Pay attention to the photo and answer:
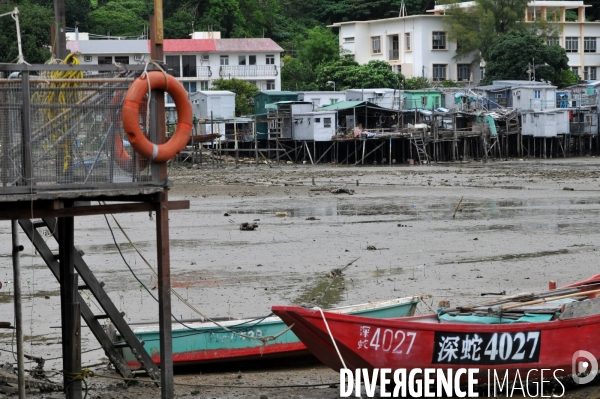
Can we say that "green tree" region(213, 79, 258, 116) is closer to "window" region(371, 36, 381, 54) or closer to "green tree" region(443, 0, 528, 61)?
"window" region(371, 36, 381, 54)

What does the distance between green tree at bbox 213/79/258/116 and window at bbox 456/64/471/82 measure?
20468mm

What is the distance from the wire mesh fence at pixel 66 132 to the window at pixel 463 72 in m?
79.8

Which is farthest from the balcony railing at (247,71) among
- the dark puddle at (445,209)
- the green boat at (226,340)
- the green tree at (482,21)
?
the green boat at (226,340)

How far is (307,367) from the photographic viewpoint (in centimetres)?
1165

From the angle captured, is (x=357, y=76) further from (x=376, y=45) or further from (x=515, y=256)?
(x=515, y=256)

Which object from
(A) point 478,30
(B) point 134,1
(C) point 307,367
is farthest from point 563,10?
(C) point 307,367

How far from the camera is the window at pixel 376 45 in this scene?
286ft

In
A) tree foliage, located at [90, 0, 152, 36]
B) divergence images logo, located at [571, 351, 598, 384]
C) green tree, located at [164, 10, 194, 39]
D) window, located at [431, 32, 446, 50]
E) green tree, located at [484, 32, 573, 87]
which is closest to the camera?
divergence images logo, located at [571, 351, 598, 384]

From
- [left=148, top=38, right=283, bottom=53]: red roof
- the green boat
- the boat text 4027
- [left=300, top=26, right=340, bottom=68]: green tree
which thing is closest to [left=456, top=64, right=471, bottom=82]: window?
[left=300, top=26, right=340, bottom=68]: green tree

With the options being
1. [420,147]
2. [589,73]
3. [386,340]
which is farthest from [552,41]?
[386,340]

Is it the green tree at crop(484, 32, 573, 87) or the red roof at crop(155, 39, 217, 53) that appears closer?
the green tree at crop(484, 32, 573, 87)

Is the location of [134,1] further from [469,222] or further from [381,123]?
[469,222]

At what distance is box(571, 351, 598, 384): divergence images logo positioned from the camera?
402 inches

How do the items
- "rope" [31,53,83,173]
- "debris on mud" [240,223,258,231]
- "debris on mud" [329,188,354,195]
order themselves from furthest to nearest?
"debris on mud" [329,188,354,195] → "debris on mud" [240,223,258,231] → "rope" [31,53,83,173]
